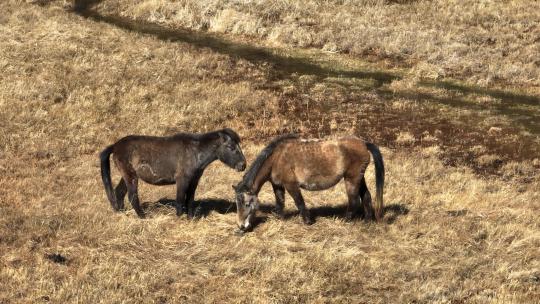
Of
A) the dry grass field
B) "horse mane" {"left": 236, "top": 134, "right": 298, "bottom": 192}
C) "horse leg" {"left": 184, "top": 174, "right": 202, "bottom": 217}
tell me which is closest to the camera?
the dry grass field

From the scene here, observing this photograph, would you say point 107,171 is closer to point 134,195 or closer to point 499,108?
point 134,195

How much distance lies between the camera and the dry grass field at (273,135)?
399 inches

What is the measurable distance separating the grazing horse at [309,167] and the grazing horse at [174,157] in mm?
714

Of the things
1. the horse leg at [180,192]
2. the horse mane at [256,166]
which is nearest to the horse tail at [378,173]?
the horse mane at [256,166]

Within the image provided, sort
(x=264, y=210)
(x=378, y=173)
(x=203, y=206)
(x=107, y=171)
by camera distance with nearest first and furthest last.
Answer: (x=378, y=173) → (x=107, y=171) → (x=264, y=210) → (x=203, y=206)

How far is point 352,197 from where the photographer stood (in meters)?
12.2

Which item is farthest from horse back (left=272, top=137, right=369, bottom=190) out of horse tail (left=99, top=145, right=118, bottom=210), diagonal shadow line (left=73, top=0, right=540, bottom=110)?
diagonal shadow line (left=73, top=0, right=540, bottom=110)

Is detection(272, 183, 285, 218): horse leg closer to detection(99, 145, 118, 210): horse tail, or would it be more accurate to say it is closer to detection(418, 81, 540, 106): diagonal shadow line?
detection(99, 145, 118, 210): horse tail

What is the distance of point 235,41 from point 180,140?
26.0 metres

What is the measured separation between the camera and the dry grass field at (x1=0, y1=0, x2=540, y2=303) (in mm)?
10133

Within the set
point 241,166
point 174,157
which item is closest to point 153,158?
point 174,157

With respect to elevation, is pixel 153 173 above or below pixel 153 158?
below

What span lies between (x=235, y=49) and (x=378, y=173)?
24.7 m

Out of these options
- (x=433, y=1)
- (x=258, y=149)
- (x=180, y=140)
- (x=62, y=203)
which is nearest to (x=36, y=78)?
(x=258, y=149)
